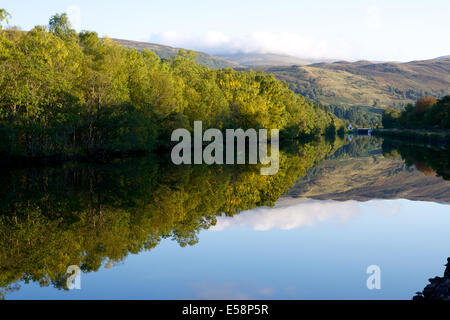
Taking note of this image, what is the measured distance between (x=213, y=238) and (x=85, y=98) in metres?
35.2

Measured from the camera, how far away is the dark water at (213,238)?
38.6 ft

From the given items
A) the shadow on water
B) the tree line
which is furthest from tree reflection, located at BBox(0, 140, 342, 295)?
the tree line

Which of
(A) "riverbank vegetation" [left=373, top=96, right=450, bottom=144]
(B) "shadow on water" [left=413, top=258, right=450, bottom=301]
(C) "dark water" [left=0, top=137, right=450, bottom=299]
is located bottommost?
(C) "dark water" [left=0, top=137, right=450, bottom=299]

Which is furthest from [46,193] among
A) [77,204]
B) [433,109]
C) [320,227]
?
[433,109]

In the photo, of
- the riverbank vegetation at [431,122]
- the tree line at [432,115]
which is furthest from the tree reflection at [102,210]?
the tree line at [432,115]

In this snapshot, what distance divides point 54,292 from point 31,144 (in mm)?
32813

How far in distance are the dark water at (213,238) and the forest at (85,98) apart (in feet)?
30.8

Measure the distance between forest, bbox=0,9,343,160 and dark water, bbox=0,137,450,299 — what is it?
369 inches

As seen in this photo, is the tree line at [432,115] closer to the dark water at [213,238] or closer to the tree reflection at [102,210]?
the tree reflection at [102,210]

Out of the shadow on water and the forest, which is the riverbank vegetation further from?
the shadow on water

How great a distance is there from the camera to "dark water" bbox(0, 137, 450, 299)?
11.8 metres

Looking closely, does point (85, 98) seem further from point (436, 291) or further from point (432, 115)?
point (432, 115)

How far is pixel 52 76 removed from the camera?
40.2 metres
